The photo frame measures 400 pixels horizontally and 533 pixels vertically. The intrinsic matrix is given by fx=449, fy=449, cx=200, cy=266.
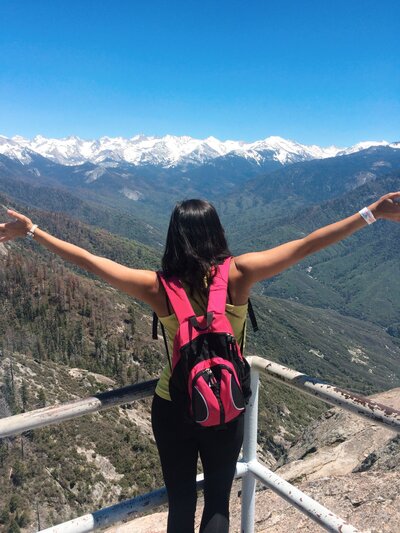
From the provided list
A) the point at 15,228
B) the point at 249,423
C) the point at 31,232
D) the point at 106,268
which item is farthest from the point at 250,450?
the point at 15,228

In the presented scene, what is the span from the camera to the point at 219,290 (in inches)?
142

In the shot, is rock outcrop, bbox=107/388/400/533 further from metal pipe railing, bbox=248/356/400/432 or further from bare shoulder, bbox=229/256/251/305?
bare shoulder, bbox=229/256/251/305

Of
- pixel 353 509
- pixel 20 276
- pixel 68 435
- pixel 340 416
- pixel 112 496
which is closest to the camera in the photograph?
pixel 353 509

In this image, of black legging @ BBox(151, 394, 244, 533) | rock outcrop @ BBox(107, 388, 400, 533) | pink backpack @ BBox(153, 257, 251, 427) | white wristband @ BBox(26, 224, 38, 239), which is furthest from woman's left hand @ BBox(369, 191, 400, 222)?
white wristband @ BBox(26, 224, 38, 239)

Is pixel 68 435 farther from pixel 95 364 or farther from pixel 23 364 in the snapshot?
pixel 95 364

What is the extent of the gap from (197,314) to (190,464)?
1305 millimetres

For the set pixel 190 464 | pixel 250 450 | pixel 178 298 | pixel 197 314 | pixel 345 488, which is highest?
pixel 178 298

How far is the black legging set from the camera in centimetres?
373

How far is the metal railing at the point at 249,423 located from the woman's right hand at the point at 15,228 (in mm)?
1816

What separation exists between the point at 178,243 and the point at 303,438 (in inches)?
512

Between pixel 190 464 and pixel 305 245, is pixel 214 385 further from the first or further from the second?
pixel 305 245

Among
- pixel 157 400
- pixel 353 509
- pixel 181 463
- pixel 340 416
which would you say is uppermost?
pixel 157 400

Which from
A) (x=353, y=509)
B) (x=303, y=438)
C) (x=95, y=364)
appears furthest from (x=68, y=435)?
(x=353, y=509)

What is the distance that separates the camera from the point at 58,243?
167 inches
